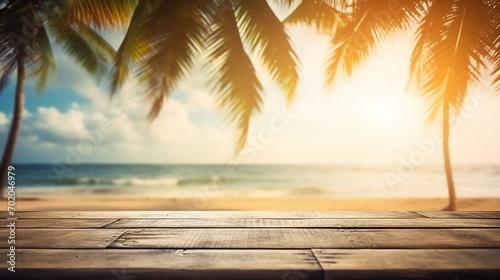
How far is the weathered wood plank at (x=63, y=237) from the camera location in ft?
3.43

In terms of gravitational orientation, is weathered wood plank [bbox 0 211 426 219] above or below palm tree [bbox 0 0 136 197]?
below

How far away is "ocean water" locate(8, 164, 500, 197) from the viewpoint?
15336 mm

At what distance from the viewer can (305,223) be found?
4.34 feet

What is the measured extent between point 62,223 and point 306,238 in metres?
1.06

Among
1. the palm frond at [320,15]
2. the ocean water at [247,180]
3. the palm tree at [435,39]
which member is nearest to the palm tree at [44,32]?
the palm frond at [320,15]

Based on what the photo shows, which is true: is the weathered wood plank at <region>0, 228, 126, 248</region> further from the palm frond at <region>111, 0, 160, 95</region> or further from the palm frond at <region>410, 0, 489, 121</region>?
the palm frond at <region>410, 0, 489, 121</region>

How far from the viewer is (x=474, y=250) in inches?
39.4

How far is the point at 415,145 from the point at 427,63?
1044 mm

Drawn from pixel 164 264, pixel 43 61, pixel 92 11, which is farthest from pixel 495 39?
pixel 43 61

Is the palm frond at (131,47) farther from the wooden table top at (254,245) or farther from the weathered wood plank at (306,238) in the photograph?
the weathered wood plank at (306,238)

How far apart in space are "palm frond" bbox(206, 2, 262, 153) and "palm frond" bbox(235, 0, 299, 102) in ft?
0.78

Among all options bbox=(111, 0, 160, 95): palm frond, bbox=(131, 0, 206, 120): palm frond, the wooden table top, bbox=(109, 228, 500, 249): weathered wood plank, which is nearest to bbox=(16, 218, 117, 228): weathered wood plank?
the wooden table top

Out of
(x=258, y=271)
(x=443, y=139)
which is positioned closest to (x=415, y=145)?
(x=443, y=139)

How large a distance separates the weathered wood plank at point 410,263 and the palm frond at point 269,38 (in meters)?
2.86
